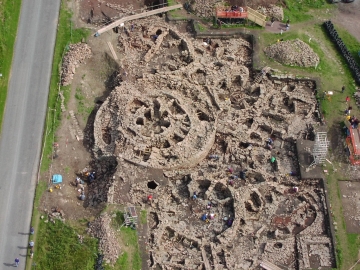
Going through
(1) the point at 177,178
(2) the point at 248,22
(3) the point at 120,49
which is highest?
(2) the point at 248,22

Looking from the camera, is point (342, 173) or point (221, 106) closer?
point (342, 173)

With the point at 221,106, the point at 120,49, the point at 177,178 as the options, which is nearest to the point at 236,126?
the point at 221,106

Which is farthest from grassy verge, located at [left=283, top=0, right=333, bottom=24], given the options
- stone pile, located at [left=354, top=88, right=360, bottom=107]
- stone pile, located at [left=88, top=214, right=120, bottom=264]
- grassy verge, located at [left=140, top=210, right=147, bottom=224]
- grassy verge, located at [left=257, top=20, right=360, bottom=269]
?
stone pile, located at [left=88, top=214, right=120, bottom=264]

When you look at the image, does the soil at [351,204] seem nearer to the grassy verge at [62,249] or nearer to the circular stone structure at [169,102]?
the circular stone structure at [169,102]

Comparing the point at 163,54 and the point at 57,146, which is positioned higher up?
the point at 163,54

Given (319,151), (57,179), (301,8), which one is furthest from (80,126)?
(301,8)

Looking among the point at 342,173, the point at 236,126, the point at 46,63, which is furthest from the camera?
the point at 46,63

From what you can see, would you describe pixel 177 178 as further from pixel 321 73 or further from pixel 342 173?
pixel 321 73

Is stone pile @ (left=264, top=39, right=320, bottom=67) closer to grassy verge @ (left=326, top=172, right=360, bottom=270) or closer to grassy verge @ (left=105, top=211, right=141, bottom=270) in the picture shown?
grassy verge @ (left=326, top=172, right=360, bottom=270)
